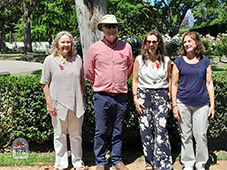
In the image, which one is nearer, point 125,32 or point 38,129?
point 38,129

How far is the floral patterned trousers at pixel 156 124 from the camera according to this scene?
372 cm

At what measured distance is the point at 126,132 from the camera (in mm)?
4594

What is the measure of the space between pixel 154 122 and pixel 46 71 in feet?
5.45

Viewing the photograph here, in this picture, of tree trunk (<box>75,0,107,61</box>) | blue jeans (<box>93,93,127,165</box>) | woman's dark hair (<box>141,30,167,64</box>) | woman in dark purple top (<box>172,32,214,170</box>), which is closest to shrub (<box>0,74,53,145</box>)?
blue jeans (<box>93,93,127,165</box>)

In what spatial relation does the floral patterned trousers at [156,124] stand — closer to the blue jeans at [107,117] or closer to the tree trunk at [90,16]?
the blue jeans at [107,117]

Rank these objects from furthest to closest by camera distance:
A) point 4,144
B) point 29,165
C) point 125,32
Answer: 1. point 125,32
2. point 4,144
3. point 29,165

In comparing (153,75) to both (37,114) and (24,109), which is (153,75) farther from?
(24,109)

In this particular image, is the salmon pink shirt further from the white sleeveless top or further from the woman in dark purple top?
the woman in dark purple top

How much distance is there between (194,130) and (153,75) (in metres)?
0.96

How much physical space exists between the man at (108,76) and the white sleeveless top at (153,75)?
9.7 inches

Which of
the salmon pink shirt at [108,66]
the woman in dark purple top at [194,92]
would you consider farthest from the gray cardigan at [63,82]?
the woman in dark purple top at [194,92]

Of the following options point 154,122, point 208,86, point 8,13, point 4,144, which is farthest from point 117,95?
point 8,13

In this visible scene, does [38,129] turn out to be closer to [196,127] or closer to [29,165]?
[29,165]

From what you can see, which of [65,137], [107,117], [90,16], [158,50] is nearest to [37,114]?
[65,137]
